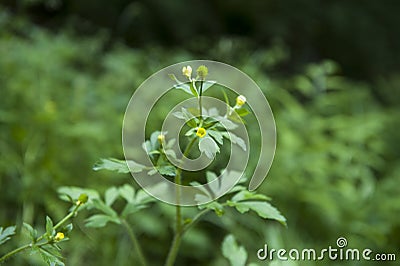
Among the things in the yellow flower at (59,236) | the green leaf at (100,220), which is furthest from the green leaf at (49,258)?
the green leaf at (100,220)

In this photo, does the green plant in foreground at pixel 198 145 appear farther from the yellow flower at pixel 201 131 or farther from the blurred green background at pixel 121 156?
the blurred green background at pixel 121 156

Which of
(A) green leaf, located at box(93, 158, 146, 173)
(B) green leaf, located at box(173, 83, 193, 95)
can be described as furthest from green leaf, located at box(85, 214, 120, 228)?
(B) green leaf, located at box(173, 83, 193, 95)

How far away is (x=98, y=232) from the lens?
1.45 metres

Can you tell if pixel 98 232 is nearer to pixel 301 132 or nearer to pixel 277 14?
pixel 301 132

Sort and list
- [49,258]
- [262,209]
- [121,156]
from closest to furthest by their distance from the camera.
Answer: [49,258] → [262,209] → [121,156]

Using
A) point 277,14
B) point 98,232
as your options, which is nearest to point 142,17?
point 277,14

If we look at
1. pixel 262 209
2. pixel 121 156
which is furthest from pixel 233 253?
pixel 121 156

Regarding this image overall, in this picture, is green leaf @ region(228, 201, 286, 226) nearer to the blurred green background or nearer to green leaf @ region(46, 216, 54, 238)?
the blurred green background

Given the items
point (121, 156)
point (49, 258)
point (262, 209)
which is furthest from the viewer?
point (121, 156)

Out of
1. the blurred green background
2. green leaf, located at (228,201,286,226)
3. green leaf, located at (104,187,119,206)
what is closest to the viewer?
green leaf, located at (228,201,286,226)

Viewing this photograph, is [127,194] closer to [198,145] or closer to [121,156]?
[198,145]

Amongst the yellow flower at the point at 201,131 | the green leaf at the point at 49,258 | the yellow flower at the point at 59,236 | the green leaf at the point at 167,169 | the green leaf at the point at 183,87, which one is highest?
the green leaf at the point at 183,87

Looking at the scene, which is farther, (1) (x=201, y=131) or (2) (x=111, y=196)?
(2) (x=111, y=196)

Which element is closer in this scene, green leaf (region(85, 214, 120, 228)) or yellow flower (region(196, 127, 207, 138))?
yellow flower (region(196, 127, 207, 138))
